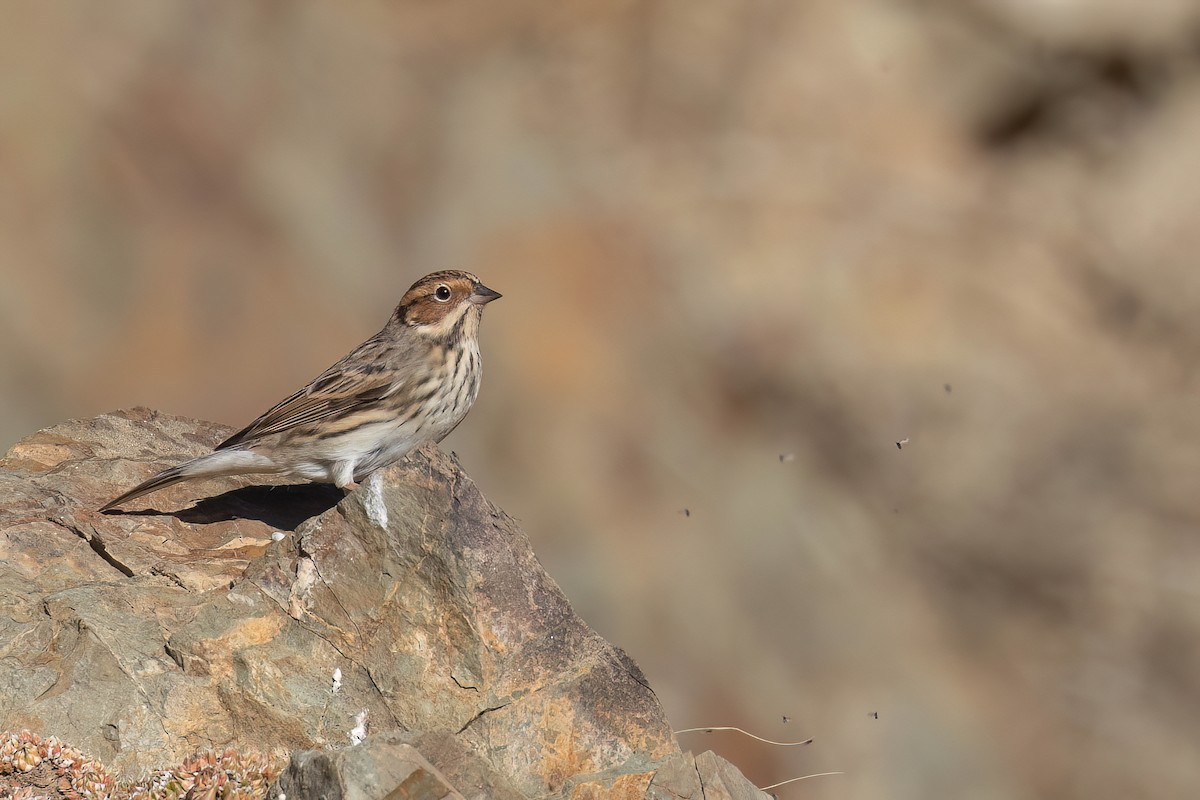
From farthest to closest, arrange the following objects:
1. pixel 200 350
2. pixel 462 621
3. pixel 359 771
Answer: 1. pixel 200 350
2. pixel 462 621
3. pixel 359 771

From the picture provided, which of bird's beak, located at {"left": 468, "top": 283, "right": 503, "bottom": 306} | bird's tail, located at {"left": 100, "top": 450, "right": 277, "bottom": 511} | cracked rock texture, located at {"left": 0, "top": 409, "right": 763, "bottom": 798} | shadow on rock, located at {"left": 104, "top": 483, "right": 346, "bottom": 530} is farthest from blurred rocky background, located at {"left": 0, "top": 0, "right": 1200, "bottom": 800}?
cracked rock texture, located at {"left": 0, "top": 409, "right": 763, "bottom": 798}

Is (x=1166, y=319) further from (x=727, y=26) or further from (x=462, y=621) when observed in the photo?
(x=462, y=621)

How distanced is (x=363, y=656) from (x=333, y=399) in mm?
3133

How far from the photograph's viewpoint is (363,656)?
768 cm

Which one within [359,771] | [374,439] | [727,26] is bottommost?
[359,771]

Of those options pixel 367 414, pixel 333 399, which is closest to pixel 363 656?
pixel 367 414

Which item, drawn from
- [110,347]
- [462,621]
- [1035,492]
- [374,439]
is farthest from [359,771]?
[110,347]

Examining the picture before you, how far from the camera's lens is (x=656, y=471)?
58.2 feet

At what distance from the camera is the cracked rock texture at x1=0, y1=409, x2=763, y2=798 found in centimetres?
718

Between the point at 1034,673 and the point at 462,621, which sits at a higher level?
the point at 462,621

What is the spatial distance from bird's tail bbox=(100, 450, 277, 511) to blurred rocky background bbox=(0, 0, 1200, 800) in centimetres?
764

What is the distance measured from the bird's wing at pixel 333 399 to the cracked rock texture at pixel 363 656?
1.83 metres

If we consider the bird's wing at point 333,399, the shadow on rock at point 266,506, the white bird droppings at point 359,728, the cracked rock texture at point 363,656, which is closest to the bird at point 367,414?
the bird's wing at point 333,399

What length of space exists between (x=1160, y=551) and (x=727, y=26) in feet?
28.1
